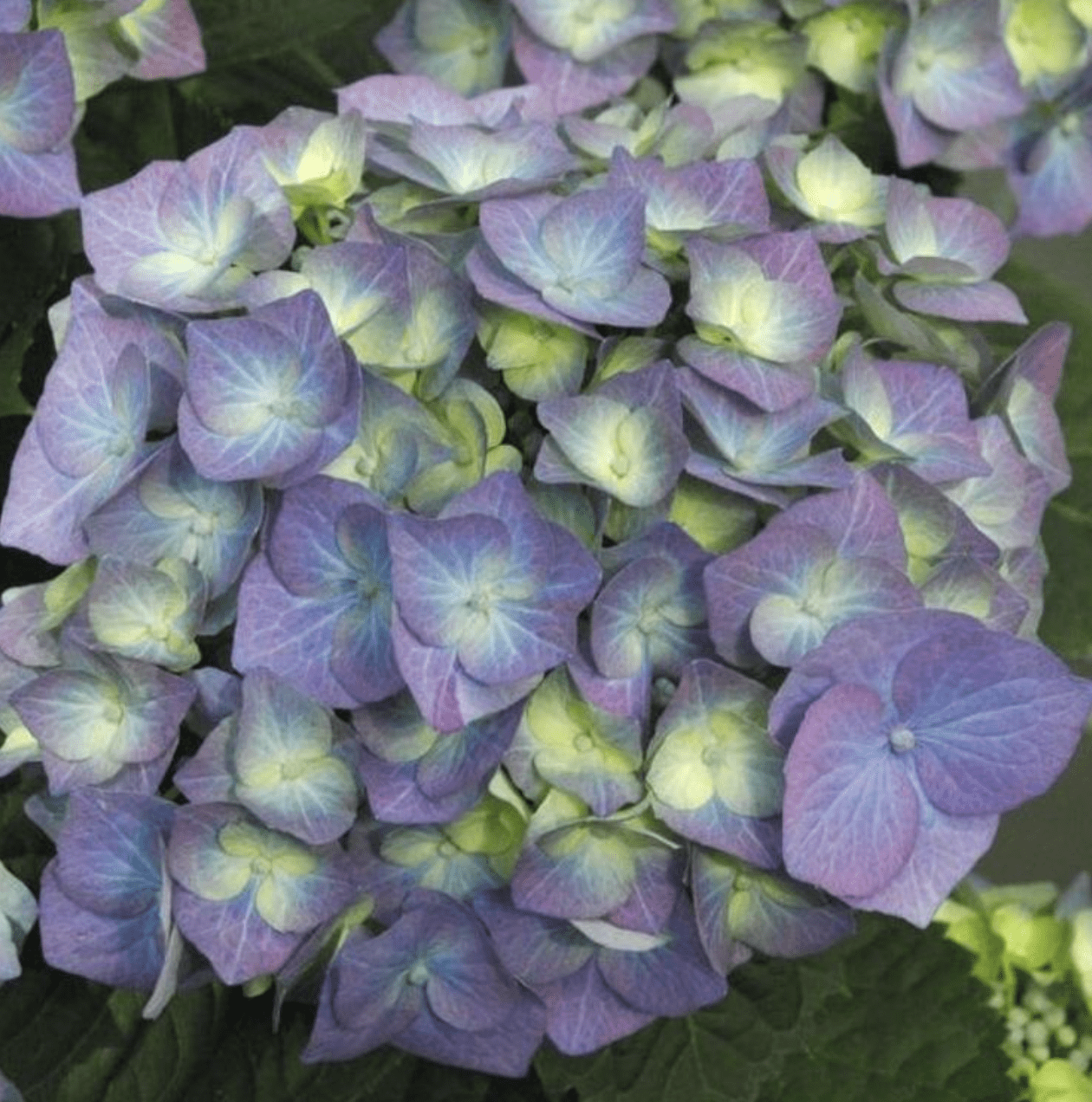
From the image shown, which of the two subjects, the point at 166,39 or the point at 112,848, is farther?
the point at 166,39

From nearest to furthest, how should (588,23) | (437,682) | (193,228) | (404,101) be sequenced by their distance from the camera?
(437,682) → (193,228) → (404,101) → (588,23)

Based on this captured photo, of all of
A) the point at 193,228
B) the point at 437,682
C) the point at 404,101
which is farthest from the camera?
the point at 404,101

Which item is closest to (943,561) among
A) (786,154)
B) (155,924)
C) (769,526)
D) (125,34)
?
(769,526)

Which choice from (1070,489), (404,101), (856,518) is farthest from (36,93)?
(1070,489)

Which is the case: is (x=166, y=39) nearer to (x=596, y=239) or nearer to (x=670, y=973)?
(x=596, y=239)

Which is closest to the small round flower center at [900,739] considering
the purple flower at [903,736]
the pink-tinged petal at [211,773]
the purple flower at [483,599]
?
the purple flower at [903,736]

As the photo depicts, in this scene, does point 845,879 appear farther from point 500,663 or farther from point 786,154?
point 786,154
